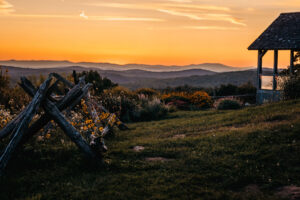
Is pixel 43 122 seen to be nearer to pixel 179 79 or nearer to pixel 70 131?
pixel 70 131

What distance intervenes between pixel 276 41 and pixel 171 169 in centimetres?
1736

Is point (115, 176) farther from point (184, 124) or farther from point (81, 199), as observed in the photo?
point (184, 124)

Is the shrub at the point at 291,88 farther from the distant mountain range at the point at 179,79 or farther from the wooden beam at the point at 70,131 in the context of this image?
the distant mountain range at the point at 179,79

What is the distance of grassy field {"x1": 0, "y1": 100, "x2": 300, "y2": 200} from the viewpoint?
5762 millimetres

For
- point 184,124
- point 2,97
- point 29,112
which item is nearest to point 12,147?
point 29,112

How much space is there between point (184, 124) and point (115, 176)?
7.50 m

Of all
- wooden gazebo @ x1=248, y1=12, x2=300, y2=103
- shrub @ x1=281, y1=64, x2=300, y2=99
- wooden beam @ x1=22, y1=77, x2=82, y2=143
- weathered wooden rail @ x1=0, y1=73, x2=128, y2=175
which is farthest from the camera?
wooden gazebo @ x1=248, y1=12, x2=300, y2=103

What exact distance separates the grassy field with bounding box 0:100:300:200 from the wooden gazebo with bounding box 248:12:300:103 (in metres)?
12.4

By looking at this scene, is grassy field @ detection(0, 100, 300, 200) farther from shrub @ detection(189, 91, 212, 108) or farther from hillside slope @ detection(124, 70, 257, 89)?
hillside slope @ detection(124, 70, 257, 89)

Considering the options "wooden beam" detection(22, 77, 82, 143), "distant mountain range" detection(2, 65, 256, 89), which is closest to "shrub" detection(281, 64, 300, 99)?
"wooden beam" detection(22, 77, 82, 143)

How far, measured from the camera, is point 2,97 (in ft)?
51.6

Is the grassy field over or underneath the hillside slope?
underneath

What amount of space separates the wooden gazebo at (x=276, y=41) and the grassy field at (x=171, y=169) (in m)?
12.4

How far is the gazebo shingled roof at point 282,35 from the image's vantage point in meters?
20.5
